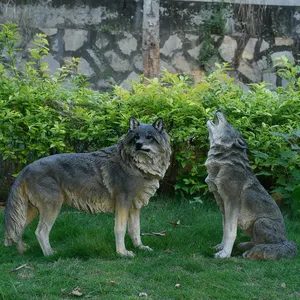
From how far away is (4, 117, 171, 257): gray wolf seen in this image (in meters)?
6.66

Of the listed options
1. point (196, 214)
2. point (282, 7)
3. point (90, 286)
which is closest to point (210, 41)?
→ point (282, 7)

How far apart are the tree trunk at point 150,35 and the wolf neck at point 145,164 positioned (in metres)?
4.86

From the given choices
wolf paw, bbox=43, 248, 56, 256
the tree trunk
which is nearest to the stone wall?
the tree trunk

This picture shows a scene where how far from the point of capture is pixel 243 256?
21.9 ft

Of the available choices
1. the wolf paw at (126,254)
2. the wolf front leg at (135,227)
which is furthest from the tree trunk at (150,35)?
the wolf paw at (126,254)

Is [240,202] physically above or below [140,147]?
below

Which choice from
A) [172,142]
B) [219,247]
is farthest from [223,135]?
[172,142]

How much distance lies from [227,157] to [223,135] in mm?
246

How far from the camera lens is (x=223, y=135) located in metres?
6.82

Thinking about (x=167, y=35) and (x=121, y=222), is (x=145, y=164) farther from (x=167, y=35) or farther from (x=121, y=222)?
(x=167, y=35)

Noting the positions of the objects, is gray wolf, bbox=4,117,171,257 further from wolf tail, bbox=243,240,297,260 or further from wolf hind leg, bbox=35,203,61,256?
wolf tail, bbox=243,240,297,260

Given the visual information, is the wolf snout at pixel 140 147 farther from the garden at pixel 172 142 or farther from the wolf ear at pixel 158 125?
the garden at pixel 172 142

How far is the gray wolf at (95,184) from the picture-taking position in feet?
21.8

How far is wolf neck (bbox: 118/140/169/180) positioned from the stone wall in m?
5.63
